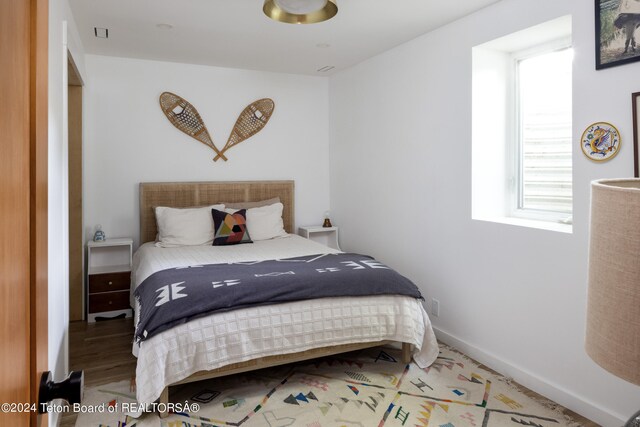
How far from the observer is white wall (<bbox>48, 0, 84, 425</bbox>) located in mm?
2090

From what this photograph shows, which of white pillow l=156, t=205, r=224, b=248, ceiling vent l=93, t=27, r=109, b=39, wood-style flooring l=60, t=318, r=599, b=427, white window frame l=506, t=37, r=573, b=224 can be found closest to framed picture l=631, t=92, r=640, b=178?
white window frame l=506, t=37, r=573, b=224

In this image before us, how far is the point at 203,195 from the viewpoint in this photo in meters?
4.57

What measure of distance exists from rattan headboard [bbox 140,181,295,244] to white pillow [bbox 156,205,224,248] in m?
0.23

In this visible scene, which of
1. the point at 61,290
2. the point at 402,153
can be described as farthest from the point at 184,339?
the point at 402,153

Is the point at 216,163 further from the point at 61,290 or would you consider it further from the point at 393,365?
the point at 393,365

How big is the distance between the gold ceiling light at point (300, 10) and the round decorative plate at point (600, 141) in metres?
1.54

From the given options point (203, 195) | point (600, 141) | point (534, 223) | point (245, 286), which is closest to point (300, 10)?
point (245, 286)

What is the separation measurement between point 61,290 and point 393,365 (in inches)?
84.6

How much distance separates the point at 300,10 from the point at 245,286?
1.63 meters

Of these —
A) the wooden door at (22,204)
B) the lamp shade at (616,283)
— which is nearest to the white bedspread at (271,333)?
the wooden door at (22,204)

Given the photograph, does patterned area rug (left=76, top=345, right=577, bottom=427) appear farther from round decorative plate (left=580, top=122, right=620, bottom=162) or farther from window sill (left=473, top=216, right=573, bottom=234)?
round decorative plate (left=580, top=122, right=620, bottom=162)

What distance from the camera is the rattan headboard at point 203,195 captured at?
14.2 ft

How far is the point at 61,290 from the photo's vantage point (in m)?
2.54

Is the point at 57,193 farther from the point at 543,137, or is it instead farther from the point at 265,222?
the point at 543,137
